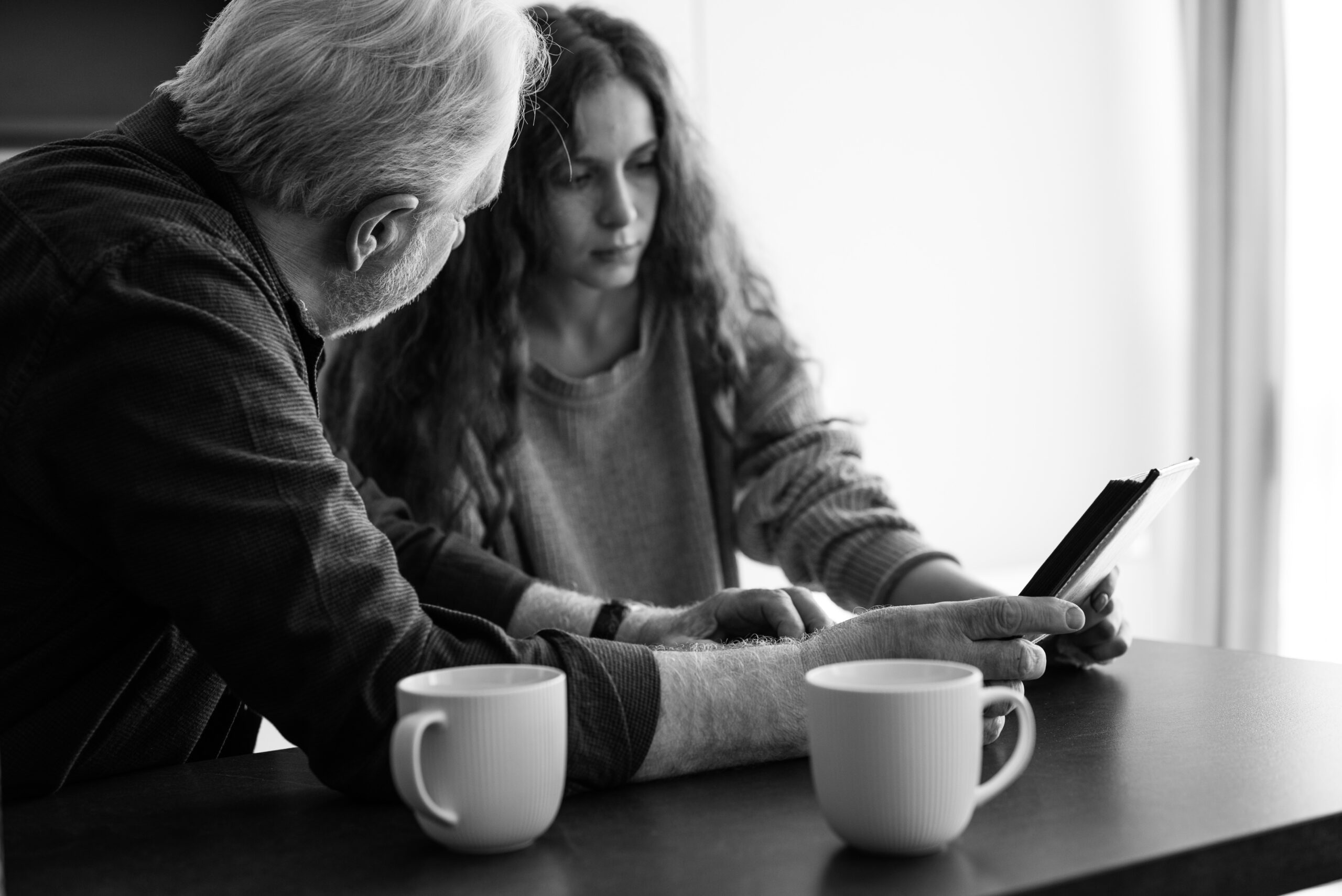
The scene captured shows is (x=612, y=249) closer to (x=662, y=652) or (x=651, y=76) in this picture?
(x=651, y=76)

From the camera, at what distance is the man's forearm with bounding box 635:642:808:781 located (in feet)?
3.08

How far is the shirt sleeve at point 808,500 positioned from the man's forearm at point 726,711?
68cm

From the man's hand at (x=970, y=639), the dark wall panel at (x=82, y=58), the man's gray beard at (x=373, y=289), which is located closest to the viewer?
the man's hand at (x=970, y=639)

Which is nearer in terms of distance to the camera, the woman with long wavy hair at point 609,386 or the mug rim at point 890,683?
the mug rim at point 890,683

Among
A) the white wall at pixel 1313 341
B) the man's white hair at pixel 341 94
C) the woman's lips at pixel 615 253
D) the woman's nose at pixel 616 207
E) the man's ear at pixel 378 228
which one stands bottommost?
the white wall at pixel 1313 341

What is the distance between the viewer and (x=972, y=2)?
324 centimetres

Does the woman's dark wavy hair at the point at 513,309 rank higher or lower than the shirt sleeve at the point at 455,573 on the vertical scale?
higher

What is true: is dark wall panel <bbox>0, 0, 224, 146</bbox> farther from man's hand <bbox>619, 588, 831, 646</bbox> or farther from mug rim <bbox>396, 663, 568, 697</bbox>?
mug rim <bbox>396, 663, 568, 697</bbox>

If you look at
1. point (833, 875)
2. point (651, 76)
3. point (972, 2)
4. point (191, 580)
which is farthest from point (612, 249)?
point (972, 2)

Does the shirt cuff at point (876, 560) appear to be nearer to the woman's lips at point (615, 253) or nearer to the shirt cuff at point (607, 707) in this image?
the woman's lips at point (615, 253)

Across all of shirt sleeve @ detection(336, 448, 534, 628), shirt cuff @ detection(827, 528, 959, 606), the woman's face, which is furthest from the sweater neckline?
shirt cuff @ detection(827, 528, 959, 606)

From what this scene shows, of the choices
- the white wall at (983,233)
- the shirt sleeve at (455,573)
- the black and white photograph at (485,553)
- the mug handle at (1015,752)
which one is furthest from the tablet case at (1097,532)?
the white wall at (983,233)

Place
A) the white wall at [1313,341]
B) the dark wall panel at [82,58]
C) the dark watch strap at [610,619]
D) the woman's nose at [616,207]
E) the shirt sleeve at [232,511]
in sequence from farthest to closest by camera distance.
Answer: the white wall at [1313,341], the dark wall panel at [82,58], the woman's nose at [616,207], the dark watch strap at [610,619], the shirt sleeve at [232,511]

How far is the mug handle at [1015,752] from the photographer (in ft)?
2.56
